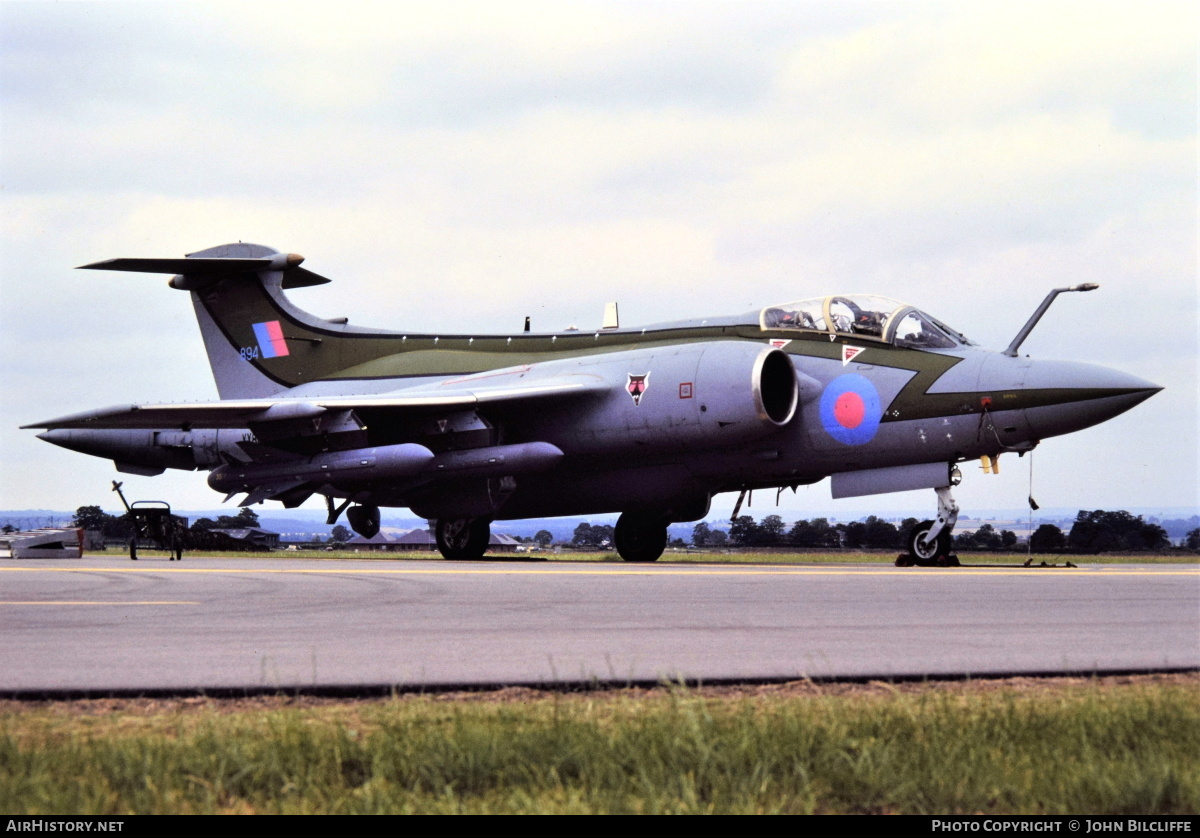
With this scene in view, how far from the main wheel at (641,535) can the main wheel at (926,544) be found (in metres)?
5.21

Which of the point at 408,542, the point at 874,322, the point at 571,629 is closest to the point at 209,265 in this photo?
the point at 874,322

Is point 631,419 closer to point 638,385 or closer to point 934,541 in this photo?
point 638,385

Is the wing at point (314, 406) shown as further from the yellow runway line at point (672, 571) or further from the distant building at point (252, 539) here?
the distant building at point (252, 539)

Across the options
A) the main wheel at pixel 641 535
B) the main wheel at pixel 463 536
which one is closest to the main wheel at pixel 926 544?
the main wheel at pixel 641 535

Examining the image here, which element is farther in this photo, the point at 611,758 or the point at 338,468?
the point at 338,468

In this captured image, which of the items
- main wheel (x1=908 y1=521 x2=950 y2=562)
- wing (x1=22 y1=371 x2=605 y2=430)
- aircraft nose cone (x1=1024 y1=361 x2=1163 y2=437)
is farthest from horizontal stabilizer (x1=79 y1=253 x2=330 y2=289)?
aircraft nose cone (x1=1024 y1=361 x2=1163 y2=437)

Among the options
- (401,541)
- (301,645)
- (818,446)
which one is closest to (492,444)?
(818,446)

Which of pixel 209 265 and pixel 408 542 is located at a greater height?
pixel 209 265

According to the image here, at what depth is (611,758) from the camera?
4422mm

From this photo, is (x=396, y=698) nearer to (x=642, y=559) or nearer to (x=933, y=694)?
(x=933, y=694)

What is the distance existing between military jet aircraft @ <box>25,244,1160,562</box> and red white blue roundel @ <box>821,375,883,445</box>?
0.02 meters

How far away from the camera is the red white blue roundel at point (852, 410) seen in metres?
18.0

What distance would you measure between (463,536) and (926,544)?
8292mm
